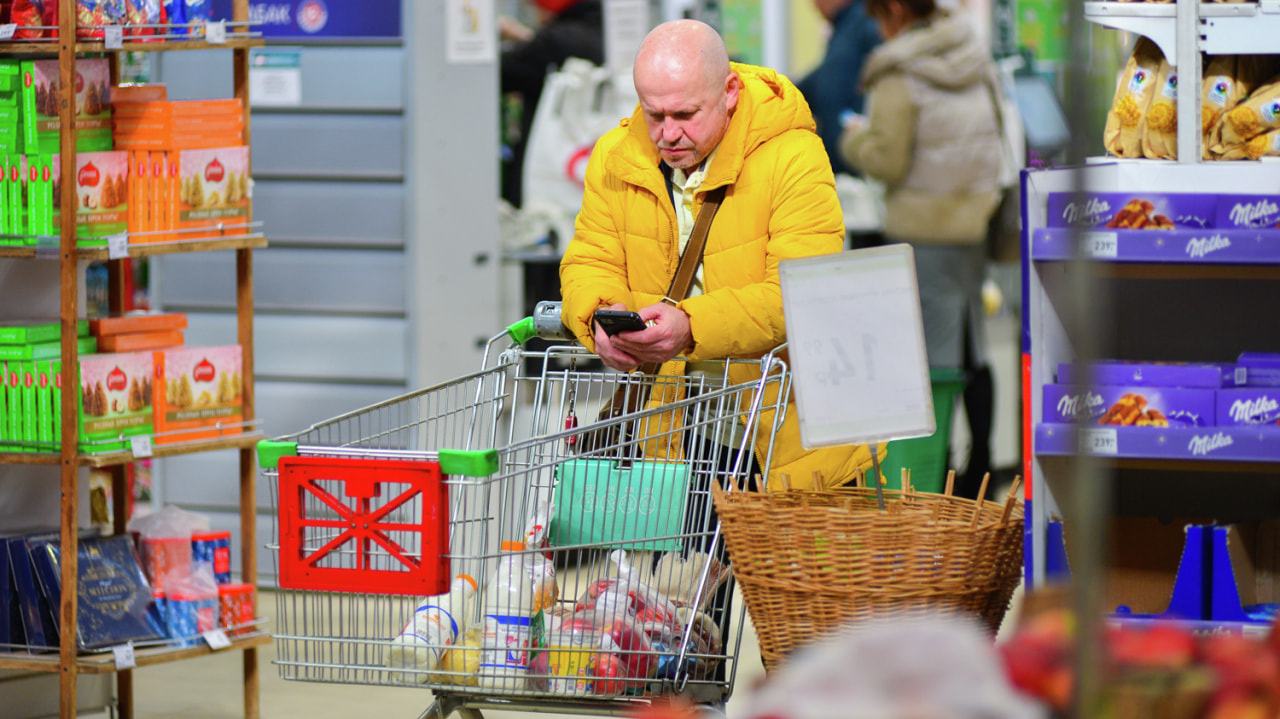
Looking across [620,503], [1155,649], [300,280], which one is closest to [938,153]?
[300,280]

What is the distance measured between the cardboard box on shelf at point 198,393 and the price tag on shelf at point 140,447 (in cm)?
8

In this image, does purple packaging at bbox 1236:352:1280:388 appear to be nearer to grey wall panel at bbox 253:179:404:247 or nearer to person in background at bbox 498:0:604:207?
grey wall panel at bbox 253:179:404:247

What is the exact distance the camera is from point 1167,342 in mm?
2764

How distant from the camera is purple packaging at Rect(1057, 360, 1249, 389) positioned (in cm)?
233

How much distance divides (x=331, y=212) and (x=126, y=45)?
1629mm

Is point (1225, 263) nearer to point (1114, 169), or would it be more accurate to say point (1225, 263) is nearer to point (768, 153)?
point (1114, 169)

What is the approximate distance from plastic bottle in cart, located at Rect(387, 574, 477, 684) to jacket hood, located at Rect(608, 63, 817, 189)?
2.86 feet

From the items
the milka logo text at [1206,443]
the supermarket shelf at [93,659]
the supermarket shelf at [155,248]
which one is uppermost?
the supermarket shelf at [155,248]

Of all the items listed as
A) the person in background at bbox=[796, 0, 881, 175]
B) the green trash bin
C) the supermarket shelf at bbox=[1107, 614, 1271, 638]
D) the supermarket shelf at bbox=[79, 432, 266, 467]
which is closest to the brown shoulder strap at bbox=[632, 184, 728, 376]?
the supermarket shelf at bbox=[1107, 614, 1271, 638]

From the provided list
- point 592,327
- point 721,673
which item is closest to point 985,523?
point 721,673

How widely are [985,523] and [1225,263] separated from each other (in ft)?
2.05

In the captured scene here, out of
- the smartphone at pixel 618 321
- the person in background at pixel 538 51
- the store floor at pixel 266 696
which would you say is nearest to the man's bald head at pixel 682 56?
the smartphone at pixel 618 321

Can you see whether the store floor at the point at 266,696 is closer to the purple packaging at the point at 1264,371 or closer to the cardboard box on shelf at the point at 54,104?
the cardboard box on shelf at the point at 54,104

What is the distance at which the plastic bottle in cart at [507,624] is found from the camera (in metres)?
2.23
